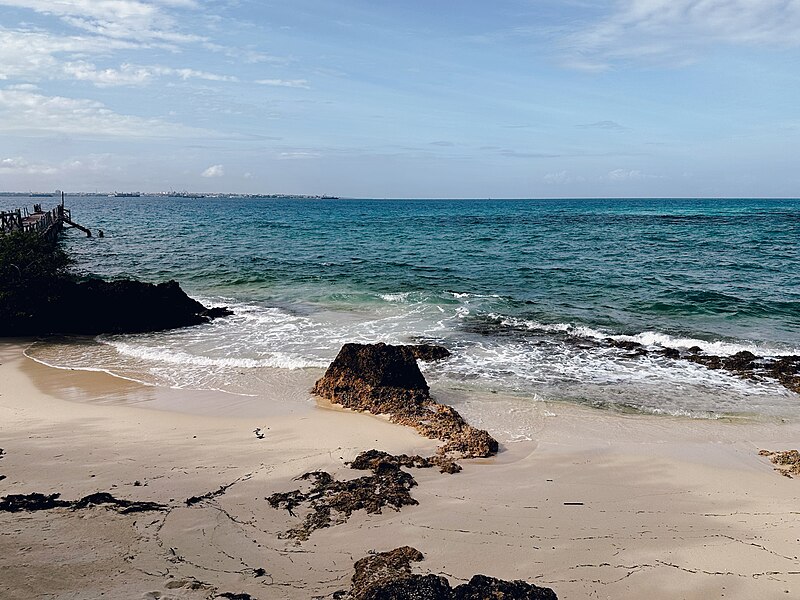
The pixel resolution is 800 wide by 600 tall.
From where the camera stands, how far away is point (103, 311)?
54.1ft

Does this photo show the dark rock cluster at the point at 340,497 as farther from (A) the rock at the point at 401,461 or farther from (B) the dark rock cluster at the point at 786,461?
(B) the dark rock cluster at the point at 786,461

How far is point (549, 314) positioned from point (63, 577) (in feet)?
50.4

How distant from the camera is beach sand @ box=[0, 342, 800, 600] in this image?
5293mm

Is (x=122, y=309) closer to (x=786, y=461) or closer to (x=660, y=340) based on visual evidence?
(x=660, y=340)

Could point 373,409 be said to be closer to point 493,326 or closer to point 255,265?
point 493,326

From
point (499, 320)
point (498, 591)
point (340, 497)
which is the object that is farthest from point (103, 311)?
point (498, 591)

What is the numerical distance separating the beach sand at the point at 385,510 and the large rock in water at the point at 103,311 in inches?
240

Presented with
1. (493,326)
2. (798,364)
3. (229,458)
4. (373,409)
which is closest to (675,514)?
(373,409)

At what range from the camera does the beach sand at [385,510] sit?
5293mm

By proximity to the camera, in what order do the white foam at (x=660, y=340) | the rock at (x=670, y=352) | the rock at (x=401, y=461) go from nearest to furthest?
the rock at (x=401, y=461) < the rock at (x=670, y=352) < the white foam at (x=660, y=340)

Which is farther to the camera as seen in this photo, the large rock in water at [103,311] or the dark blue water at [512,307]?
the large rock in water at [103,311]

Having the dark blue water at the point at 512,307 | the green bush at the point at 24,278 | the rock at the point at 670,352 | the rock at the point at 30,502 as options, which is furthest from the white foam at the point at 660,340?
the green bush at the point at 24,278

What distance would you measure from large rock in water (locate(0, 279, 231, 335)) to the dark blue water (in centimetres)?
108

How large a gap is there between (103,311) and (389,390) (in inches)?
415
